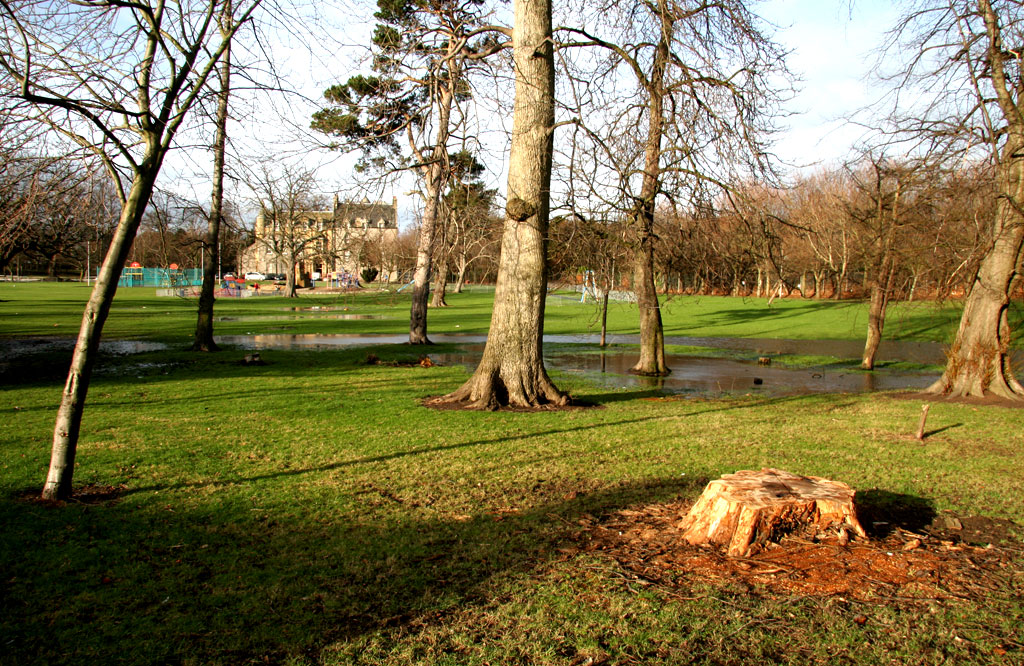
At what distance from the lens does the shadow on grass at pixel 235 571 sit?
150 inches

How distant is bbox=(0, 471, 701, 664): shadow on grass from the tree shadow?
1.68 meters

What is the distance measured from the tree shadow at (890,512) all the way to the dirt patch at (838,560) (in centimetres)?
7

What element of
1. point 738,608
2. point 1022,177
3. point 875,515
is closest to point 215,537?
point 738,608

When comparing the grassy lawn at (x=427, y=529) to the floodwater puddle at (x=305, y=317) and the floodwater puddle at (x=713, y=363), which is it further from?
the floodwater puddle at (x=305, y=317)

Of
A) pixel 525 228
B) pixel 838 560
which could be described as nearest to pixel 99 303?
pixel 838 560

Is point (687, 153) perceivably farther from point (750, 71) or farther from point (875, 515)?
point (875, 515)

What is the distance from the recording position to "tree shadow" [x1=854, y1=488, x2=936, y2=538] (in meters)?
5.55

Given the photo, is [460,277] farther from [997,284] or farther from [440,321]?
[997,284]

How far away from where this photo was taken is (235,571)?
15.5ft

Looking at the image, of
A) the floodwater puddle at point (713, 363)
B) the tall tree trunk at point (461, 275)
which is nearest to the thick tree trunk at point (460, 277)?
the tall tree trunk at point (461, 275)

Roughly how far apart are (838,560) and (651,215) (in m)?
9.11

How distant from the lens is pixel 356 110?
1001cm

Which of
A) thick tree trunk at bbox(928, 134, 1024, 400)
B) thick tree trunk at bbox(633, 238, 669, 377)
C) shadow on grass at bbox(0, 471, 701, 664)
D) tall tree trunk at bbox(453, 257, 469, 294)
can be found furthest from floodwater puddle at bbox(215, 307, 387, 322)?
shadow on grass at bbox(0, 471, 701, 664)

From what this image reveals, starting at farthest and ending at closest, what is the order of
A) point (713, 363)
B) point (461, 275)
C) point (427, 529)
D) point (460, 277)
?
point (460, 277)
point (461, 275)
point (713, 363)
point (427, 529)
